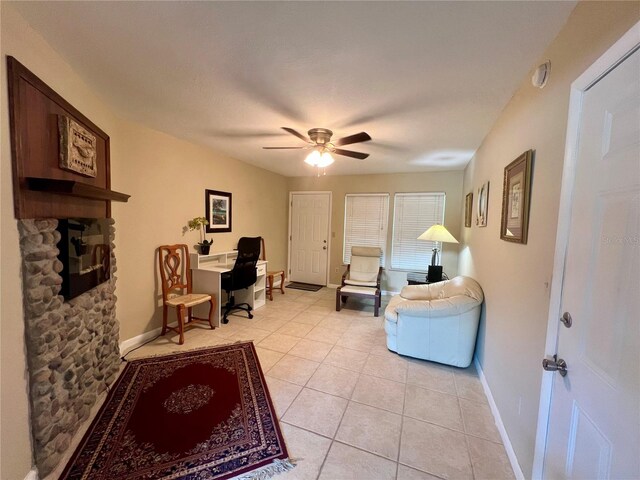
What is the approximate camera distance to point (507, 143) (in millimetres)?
2029

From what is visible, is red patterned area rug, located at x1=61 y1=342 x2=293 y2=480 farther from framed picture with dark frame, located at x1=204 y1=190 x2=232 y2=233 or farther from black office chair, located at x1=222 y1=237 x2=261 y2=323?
framed picture with dark frame, located at x1=204 y1=190 x2=232 y2=233

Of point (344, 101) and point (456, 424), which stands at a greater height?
point (344, 101)

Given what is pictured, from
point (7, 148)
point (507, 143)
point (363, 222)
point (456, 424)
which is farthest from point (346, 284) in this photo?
point (7, 148)

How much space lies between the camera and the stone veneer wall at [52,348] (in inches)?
53.8

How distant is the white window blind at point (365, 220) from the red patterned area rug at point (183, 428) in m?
3.45

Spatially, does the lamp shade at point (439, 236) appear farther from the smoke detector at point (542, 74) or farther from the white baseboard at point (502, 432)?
the smoke detector at point (542, 74)

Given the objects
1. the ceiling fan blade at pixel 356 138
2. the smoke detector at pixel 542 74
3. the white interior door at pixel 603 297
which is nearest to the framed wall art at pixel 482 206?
the smoke detector at pixel 542 74

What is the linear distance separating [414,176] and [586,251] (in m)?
4.17

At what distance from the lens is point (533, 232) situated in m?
1.43

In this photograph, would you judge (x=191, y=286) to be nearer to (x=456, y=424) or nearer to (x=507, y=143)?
(x=456, y=424)

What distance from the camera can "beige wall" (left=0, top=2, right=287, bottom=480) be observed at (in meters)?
1.24

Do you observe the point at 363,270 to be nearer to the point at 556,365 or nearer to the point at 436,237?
the point at 436,237

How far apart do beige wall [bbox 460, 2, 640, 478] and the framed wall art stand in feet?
1.20

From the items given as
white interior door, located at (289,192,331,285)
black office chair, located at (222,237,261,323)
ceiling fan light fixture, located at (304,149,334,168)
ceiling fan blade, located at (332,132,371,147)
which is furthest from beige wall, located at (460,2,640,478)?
white interior door, located at (289,192,331,285)
